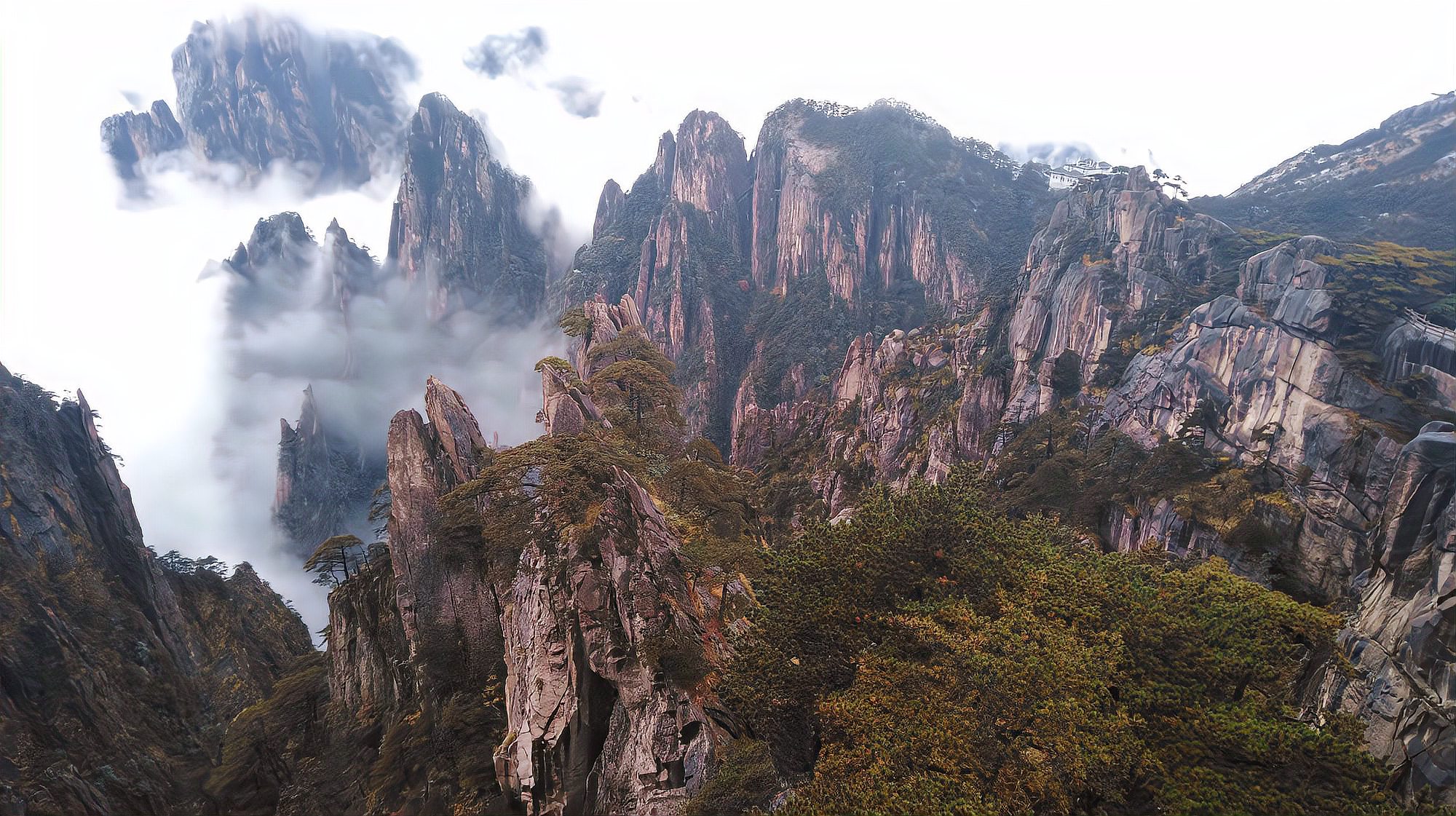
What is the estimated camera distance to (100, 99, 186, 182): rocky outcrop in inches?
5689

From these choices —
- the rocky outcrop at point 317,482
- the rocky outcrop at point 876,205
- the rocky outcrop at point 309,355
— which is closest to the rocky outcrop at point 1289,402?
the rocky outcrop at point 876,205

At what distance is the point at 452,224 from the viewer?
158m

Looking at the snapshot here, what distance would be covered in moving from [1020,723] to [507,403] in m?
141

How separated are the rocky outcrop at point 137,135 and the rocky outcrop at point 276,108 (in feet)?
0.56

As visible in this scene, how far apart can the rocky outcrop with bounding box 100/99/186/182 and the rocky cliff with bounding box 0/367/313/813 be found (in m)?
149

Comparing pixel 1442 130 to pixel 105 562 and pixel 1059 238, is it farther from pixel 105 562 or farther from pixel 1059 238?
pixel 105 562

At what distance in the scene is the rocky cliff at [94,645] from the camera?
27.2m

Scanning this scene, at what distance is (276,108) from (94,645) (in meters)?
179

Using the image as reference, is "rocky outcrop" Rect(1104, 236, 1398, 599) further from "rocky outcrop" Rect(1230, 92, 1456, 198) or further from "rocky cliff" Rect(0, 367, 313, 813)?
"rocky outcrop" Rect(1230, 92, 1456, 198)

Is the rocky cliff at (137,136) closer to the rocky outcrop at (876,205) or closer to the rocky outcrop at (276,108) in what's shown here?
the rocky outcrop at (276,108)

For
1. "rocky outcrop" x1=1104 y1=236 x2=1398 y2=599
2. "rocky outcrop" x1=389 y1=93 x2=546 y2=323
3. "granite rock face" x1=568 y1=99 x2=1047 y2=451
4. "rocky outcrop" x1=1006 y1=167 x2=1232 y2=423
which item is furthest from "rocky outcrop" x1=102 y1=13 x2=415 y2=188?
"rocky outcrop" x1=1104 y1=236 x2=1398 y2=599

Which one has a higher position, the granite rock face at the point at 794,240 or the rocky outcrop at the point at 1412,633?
the granite rock face at the point at 794,240

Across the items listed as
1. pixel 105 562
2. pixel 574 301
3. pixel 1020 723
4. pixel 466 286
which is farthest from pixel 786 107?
pixel 1020 723

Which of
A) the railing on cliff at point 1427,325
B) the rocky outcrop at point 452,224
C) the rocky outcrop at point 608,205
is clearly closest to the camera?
the railing on cliff at point 1427,325
